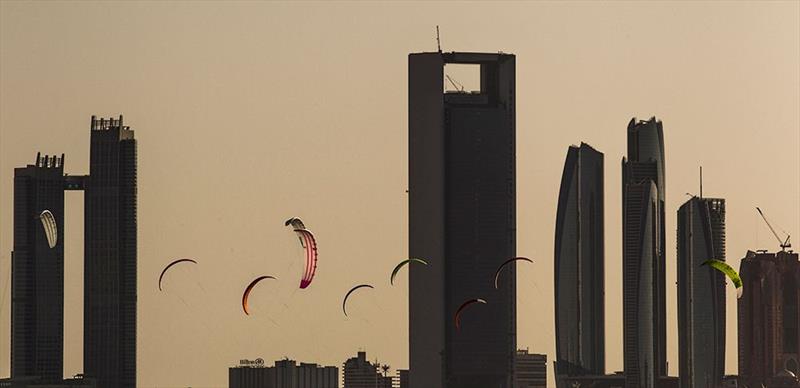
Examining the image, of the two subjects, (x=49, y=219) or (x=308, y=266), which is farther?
(x=49, y=219)

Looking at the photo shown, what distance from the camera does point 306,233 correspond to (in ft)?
487

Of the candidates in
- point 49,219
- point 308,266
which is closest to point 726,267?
point 308,266

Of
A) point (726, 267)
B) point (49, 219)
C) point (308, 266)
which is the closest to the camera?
point (726, 267)

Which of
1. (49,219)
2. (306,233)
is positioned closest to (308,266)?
(306,233)

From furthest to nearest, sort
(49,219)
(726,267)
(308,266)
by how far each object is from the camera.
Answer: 1. (49,219)
2. (308,266)
3. (726,267)

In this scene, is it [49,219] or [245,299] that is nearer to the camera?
[245,299]

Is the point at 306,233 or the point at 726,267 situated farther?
the point at 306,233

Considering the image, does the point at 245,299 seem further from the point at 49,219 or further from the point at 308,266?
the point at 49,219

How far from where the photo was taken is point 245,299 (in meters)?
143

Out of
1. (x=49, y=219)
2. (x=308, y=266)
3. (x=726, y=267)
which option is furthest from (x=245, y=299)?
(x=49, y=219)

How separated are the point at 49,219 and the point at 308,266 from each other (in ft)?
132

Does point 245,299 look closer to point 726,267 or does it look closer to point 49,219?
point 726,267

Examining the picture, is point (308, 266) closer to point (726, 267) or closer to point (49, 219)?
point (726, 267)

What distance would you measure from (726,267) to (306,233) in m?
27.1
